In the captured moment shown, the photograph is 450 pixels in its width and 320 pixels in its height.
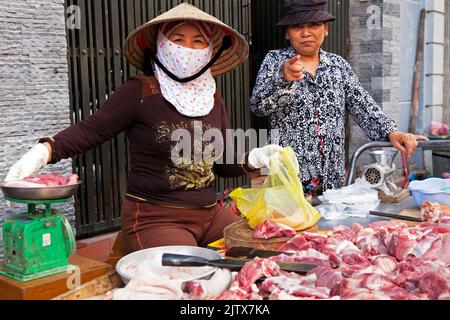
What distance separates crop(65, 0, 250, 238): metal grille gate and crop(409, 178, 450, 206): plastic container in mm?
2537

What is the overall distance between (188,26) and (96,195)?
6.61ft

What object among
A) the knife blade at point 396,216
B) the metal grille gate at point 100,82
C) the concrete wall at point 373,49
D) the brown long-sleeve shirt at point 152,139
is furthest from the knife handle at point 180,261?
the concrete wall at point 373,49

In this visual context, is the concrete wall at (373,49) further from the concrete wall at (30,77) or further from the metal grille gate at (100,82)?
the concrete wall at (30,77)

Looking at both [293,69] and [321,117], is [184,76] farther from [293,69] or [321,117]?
[321,117]

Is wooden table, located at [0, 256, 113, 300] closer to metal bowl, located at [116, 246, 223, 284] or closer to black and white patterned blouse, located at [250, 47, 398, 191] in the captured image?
metal bowl, located at [116, 246, 223, 284]

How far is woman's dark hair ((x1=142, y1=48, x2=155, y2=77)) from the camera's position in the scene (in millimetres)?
3062

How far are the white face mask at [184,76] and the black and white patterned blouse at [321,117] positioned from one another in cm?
76

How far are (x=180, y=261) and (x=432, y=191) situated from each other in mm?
1778

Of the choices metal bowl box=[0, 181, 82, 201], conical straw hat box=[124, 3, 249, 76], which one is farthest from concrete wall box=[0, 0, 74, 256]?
metal bowl box=[0, 181, 82, 201]

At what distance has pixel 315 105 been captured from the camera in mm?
3848

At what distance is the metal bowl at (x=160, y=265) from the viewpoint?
189 centimetres

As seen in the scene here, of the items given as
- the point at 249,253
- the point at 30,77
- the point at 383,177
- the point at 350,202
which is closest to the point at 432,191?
the point at 383,177

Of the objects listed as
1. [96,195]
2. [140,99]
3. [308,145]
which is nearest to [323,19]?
[308,145]

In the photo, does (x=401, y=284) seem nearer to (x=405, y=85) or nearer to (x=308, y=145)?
(x=308, y=145)
